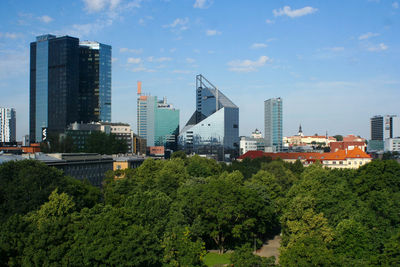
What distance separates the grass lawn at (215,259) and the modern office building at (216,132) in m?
120

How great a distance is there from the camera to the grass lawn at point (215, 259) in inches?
1659

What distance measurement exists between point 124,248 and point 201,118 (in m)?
157

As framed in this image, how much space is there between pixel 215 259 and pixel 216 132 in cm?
12517

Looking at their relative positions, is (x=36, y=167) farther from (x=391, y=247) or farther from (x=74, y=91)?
→ (x=74, y=91)

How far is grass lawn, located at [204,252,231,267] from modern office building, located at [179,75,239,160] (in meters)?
120

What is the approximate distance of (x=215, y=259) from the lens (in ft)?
144

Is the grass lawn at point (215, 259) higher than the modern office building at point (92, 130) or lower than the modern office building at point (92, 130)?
lower

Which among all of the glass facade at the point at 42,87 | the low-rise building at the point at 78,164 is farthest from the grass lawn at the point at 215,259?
the glass facade at the point at 42,87

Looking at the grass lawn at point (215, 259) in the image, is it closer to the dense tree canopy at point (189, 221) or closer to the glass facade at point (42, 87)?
the dense tree canopy at point (189, 221)

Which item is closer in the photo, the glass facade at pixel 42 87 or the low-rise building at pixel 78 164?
the low-rise building at pixel 78 164

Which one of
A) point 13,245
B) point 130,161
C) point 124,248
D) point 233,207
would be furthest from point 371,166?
point 130,161

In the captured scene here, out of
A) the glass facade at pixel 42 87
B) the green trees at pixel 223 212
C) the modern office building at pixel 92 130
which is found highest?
the glass facade at pixel 42 87

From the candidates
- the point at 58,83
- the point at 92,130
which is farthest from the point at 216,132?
the point at 58,83

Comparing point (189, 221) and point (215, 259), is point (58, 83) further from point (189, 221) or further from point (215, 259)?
point (215, 259)
